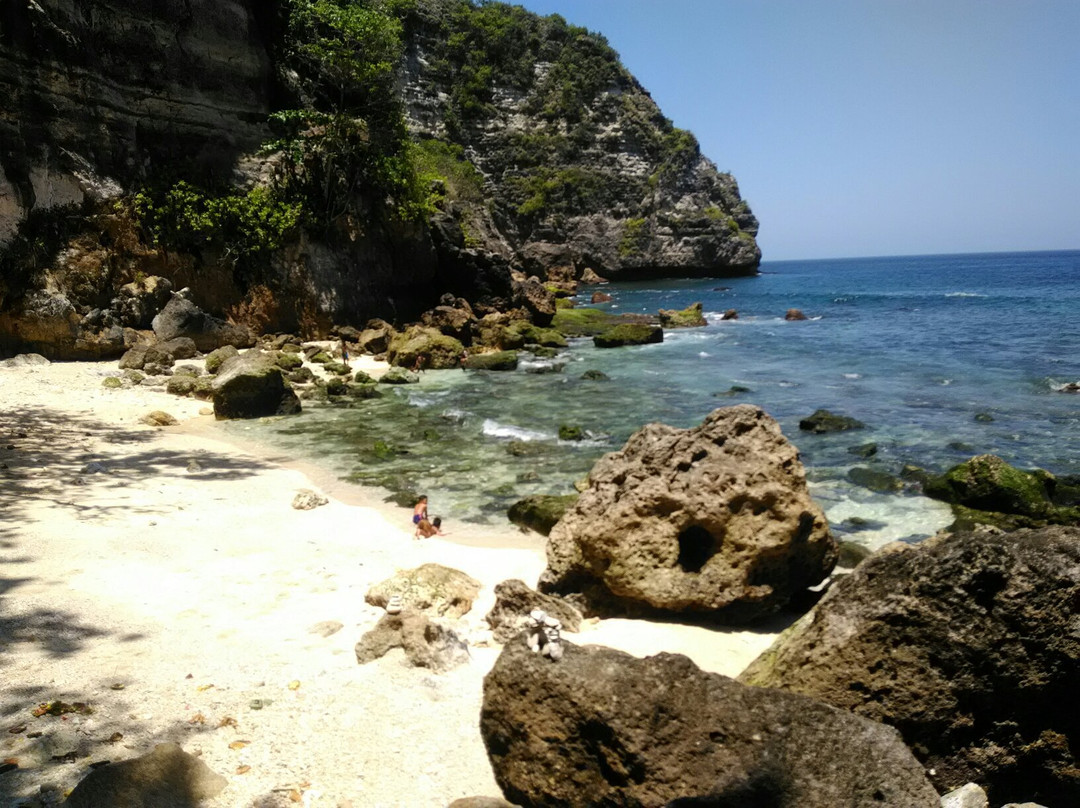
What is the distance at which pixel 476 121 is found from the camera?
232 feet

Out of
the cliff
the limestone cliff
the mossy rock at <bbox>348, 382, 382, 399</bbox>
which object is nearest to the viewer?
the cliff

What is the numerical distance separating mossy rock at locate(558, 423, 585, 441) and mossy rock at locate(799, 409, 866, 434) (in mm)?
5830

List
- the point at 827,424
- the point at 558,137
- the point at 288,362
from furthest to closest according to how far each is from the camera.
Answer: the point at 558,137, the point at 288,362, the point at 827,424

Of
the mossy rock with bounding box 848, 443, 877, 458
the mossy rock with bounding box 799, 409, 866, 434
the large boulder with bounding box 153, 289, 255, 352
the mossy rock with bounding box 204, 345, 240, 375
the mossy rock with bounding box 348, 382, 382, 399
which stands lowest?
the mossy rock with bounding box 848, 443, 877, 458

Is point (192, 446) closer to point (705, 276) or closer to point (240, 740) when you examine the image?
point (240, 740)

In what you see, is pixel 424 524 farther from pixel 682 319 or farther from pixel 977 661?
pixel 682 319

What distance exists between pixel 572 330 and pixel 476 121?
3938cm

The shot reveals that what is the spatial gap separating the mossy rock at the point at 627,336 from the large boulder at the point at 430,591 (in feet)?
89.9

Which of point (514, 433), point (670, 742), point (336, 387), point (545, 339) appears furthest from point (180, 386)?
point (670, 742)

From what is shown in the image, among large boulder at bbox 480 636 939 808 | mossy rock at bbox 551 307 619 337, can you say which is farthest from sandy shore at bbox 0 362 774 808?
mossy rock at bbox 551 307 619 337

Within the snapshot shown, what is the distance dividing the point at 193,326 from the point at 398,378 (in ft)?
25.1

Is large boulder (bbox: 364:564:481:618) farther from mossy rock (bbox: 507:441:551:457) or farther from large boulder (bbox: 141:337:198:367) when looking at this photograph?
large boulder (bbox: 141:337:198:367)

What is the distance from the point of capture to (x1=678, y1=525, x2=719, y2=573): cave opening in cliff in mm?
8023

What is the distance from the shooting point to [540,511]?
37.9 feet
